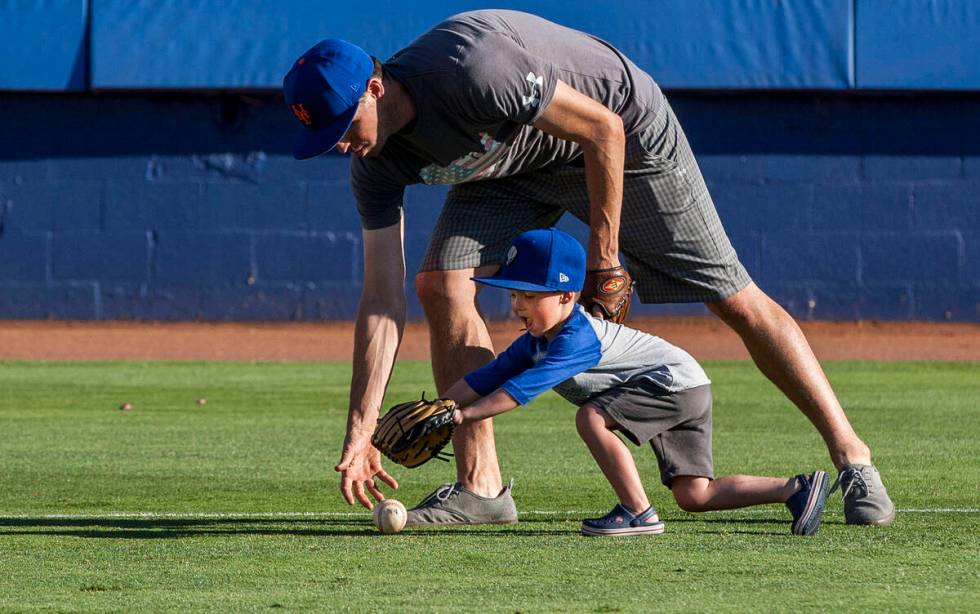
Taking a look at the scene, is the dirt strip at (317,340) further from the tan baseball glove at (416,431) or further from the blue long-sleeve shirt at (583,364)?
the tan baseball glove at (416,431)

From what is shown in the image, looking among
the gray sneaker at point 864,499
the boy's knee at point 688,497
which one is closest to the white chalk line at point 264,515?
the gray sneaker at point 864,499

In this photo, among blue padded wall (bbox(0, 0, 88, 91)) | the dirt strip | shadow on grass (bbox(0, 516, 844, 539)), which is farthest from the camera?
blue padded wall (bbox(0, 0, 88, 91))

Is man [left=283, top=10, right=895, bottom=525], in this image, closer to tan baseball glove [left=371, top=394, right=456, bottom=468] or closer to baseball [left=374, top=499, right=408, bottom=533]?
baseball [left=374, top=499, right=408, bottom=533]

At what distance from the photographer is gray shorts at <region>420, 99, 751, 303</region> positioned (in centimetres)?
522

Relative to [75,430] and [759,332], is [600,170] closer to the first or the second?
[759,332]

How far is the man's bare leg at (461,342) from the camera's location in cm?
534

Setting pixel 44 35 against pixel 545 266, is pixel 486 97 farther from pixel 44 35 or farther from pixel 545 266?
pixel 44 35

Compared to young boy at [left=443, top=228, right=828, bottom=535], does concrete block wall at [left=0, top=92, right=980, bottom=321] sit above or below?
below

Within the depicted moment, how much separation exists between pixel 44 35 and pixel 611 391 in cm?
1590

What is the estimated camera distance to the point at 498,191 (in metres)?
5.45

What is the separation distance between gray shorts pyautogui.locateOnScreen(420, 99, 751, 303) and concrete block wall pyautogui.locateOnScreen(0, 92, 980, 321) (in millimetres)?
Answer: 13997

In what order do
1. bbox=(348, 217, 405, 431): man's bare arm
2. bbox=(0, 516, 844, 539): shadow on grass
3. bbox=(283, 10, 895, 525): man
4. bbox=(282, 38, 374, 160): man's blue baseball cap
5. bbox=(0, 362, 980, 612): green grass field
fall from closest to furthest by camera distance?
bbox=(0, 362, 980, 612): green grass field, bbox=(282, 38, 374, 160): man's blue baseball cap, bbox=(283, 10, 895, 525): man, bbox=(0, 516, 844, 539): shadow on grass, bbox=(348, 217, 405, 431): man's bare arm

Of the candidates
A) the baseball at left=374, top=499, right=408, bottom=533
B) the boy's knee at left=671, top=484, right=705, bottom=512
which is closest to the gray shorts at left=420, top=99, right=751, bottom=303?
the boy's knee at left=671, top=484, right=705, bottom=512

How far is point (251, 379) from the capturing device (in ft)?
41.0
